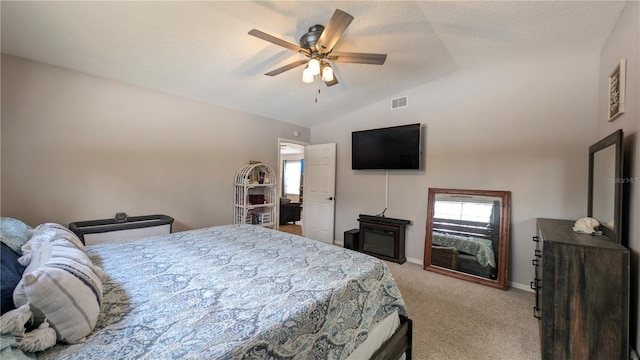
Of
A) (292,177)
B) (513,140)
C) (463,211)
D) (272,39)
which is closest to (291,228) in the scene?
(292,177)

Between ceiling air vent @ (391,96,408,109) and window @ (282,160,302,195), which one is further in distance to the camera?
window @ (282,160,302,195)

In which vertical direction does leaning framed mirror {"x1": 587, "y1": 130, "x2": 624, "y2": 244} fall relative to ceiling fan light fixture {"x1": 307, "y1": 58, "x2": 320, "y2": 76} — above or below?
below

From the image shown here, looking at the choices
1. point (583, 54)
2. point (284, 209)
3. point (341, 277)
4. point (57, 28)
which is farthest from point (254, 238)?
point (284, 209)

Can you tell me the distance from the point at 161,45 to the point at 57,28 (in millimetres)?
717

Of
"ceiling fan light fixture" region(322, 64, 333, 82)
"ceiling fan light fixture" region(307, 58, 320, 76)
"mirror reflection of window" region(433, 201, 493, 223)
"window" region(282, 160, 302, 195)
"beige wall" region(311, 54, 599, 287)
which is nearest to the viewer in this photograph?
"ceiling fan light fixture" region(307, 58, 320, 76)

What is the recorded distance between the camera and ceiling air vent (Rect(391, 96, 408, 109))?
387cm

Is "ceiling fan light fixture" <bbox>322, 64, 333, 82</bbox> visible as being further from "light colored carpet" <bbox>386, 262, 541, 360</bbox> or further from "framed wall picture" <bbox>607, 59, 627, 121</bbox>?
"light colored carpet" <bbox>386, 262, 541, 360</bbox>

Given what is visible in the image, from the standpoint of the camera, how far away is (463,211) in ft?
10.9

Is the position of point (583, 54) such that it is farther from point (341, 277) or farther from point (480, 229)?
point (341, 277)

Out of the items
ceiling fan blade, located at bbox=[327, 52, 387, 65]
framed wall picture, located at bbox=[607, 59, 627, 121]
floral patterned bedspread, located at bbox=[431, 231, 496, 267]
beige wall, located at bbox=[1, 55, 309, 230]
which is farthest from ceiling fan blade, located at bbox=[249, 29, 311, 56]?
floral patterned bedspread, located at bbox=[431, 231, 496, 267]

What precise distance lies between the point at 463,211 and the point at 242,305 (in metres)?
3.20

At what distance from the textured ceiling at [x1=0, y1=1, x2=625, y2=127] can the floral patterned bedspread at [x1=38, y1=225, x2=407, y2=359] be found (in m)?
1.82

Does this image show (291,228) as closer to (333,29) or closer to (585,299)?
(333,29)

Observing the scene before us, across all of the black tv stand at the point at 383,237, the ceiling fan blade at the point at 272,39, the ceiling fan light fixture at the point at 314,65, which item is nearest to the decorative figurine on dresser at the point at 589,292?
the black tv stand at the point at 383,237
